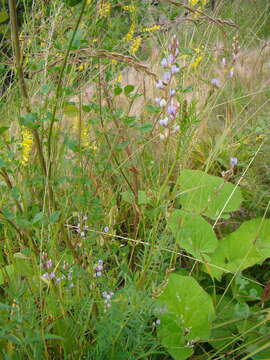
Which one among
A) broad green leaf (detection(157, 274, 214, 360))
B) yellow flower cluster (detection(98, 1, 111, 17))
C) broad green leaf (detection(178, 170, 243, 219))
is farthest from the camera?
broad green leaf (detection(178, 170, 243, 219))

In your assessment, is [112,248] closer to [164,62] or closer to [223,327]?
[223,327]

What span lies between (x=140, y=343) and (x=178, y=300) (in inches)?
8.7

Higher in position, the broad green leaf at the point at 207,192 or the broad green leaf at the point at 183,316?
the broad green leaf at the point at 207,192

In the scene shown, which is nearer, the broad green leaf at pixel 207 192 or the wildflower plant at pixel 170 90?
the wildflower plant at pixel 170 90

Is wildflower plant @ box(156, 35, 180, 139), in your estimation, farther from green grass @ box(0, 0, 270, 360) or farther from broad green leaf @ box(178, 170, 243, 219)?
broad green leaf @ box(178, 170, 243, 219)

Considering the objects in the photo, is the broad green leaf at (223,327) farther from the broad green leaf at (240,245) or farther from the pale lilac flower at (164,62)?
the pale lilac flower at (164,62)

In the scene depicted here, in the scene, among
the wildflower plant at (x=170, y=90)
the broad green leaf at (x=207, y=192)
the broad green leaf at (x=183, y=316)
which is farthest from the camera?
the broad green leaf at (x=207, y=192)

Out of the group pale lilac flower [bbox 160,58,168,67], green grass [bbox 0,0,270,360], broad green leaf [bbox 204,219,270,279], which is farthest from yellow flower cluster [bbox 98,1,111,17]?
broad green leaf [bbox 204,219,270,279]

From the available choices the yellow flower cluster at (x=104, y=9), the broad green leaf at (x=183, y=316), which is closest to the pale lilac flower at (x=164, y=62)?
the yellow flower cluster at (x=104, y=9)

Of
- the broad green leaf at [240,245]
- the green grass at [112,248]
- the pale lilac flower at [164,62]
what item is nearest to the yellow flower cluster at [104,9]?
the green grass at [112,248]

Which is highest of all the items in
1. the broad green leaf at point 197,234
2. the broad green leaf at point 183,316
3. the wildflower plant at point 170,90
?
the wildflower plant at point 170,90

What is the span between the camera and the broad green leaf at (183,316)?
0.93 metres

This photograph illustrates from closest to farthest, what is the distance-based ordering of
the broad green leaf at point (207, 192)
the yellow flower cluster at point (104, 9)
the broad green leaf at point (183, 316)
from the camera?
the broad green leaf at point (183, 316) → the yellow flower cluster at point (104, 9) → the broad green leaf at point (207, 192)

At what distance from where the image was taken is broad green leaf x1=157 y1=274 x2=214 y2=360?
3.06 feet
